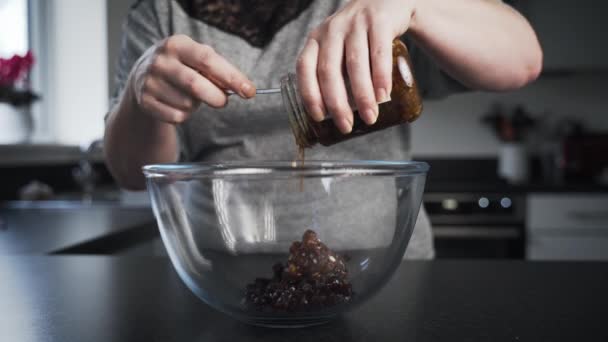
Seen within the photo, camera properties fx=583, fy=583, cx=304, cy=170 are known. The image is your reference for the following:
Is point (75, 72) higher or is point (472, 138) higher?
point (75, 72)

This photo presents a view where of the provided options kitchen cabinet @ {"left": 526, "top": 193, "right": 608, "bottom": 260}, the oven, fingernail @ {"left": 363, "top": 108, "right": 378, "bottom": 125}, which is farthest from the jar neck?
kitchen cabinet @ {"left": 526, "top": 193, "right": 608, "bottom": 260}

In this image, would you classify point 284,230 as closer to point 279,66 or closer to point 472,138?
point 279,66

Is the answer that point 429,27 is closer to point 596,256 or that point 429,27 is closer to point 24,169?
point 24,169

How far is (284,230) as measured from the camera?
0.46m

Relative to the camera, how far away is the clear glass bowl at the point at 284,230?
0.45 metres

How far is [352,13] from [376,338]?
282mm

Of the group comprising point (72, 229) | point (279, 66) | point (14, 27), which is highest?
point (14, 27)

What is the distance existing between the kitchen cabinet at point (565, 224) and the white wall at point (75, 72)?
1.92 meters

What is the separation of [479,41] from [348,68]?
1.20ft

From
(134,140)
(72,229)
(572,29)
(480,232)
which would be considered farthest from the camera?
(572,29)

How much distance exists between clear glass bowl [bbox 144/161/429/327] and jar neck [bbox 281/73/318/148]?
0.10m

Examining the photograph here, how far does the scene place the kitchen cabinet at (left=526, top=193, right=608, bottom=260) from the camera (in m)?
2.36

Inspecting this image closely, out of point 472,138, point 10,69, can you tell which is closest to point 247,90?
point 10,69

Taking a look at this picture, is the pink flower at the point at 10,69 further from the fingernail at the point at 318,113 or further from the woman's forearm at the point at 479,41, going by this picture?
the fingernail at the point at 318,113
